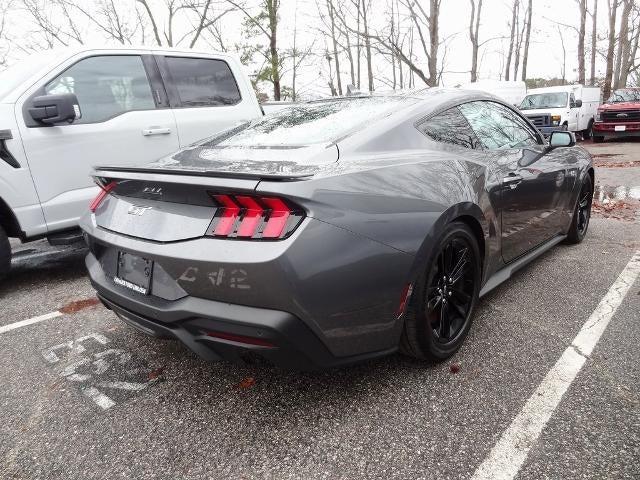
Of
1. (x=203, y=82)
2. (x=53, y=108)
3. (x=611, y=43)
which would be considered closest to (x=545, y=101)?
(x=611, y=43)

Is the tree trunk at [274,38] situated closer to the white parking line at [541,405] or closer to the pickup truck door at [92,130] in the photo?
the pickup truck door at [92,130]

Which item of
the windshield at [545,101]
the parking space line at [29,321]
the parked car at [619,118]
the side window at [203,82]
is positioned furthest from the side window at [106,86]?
the parked car at [619,118]

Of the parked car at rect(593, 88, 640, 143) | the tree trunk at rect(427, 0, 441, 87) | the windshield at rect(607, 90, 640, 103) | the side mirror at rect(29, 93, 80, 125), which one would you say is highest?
the tree trunk at rect(427, 0, 441, 87)

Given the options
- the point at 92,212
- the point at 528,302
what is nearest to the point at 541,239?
the point at 528,302

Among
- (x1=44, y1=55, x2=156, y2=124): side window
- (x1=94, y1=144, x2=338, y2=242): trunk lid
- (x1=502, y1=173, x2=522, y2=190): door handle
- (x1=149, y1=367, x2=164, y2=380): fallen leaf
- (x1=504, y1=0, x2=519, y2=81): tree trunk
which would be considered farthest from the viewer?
(x1=504, y1=0, x2=519, y2=81): tree trunk

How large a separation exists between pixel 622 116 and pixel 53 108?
17490mm

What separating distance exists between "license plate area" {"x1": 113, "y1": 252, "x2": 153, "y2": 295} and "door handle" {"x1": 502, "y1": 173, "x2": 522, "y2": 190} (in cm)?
212

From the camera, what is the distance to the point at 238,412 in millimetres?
2131

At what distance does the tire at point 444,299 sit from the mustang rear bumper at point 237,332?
289 millimetres

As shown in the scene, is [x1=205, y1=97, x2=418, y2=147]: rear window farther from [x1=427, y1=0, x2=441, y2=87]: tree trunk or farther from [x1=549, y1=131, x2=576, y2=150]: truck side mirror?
[x1=427, y1=0, x2=441, y2=87]: tree trunk

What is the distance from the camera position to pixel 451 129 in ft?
8.99

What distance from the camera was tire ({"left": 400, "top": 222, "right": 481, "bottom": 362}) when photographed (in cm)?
221

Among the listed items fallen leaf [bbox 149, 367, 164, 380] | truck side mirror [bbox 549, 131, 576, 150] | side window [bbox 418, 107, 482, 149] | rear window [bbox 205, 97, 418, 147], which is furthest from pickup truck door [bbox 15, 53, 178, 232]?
truck side mirror [bbox 549, 131, 576, 150]

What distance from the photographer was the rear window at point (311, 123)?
239cm
